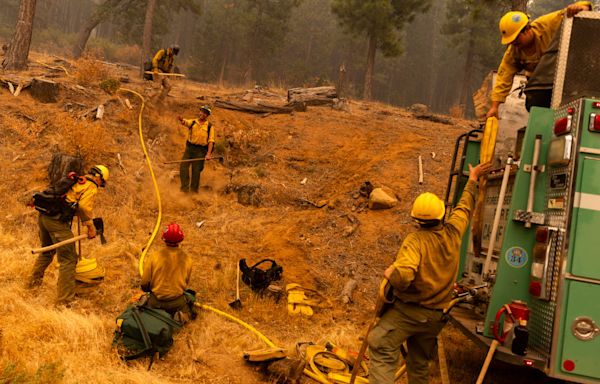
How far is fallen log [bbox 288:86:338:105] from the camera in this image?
15.2 meters

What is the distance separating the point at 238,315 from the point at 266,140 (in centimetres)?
715

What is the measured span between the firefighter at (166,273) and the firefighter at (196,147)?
16.1 feet

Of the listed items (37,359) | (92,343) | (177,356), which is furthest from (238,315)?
(37,359)

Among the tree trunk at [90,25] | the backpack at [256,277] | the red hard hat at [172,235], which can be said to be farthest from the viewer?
the tree trunk at [90,25]

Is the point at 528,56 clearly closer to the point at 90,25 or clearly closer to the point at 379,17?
the point at 379,17

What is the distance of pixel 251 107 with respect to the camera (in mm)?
13945

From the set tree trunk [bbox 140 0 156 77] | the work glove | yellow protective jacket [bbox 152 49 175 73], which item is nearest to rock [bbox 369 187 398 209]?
the work glove

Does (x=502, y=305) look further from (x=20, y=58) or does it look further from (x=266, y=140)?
(x=20, y=58)

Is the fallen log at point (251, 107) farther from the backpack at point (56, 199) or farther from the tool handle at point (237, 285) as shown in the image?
the backpack at point (56, 199)

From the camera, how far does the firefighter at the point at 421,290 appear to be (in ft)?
12.2

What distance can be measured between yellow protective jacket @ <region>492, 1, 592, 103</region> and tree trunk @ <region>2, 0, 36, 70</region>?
1448cm

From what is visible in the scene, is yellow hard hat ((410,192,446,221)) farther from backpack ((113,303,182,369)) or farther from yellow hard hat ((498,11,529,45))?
backpack ((113,303,182,369))

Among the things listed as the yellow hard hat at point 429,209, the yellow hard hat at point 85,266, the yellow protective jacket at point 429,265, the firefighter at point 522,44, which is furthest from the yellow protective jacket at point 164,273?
the firefighter at point 522,44

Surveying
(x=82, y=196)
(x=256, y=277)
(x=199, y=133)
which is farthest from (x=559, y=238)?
(x=199, y=133)
